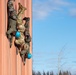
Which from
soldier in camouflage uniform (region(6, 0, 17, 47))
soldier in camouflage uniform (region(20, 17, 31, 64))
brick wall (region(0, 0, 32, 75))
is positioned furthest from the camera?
soldier in camouflage uniform (region(20, 17, 31, 64))

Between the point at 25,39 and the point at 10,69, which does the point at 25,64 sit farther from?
the point at 10,69

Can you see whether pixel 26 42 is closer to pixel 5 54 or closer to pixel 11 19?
pixel 11 19

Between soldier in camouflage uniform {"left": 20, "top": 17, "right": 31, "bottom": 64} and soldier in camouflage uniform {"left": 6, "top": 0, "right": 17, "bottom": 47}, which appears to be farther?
soldier in camouflage uniform {"left": 20, "top": 17, "right": 31, "bottom": 64}

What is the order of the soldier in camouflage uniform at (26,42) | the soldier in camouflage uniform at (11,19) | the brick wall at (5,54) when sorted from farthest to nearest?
the soldier in camouflage uniform at (26,42)
the soldier in camouflage uniform at (11,19)
the brick wall at (5,54)

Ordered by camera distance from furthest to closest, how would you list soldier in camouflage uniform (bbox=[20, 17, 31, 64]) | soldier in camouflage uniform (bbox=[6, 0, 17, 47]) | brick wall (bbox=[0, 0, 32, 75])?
soldier in camouflage uniform (bbox=[20, 17, 31, 64])
soldier in camouflage uniform (bbox=[6, 0, 17, 47])
brick wall (bbox=[0, 0, 32, 75])

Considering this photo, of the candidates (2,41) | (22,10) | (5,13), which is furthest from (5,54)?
(22,10)

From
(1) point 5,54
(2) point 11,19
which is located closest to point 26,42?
(2) point 11,19

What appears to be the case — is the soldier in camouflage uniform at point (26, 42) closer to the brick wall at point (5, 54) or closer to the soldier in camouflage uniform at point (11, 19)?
the brick wall at point (5, 54)

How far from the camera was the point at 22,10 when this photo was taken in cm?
654

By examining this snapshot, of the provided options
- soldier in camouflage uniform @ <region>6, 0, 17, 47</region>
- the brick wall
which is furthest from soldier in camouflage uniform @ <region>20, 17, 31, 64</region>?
soldier in camouflage uniform @ <region>6, 0, 17, 47</region>

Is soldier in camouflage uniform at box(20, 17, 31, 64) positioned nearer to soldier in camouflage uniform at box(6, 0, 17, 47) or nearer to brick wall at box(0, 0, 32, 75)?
brick wall at box(0, 0, 32, 75)

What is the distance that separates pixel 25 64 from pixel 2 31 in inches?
67.3

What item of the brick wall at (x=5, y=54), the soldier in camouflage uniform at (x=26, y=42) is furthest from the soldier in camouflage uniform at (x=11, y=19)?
the soldier in camouflage uniform at (x=26, y=42)

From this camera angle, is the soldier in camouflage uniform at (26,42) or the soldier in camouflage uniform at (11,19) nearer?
the soldier in camouflage uniform at (11,19)
